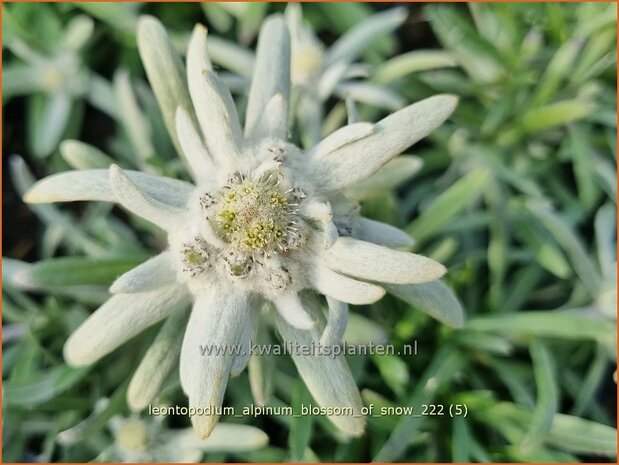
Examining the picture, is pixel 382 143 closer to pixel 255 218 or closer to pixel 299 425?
pixel 255 218

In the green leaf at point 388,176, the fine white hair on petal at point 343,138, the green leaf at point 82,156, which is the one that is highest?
the green leaf at point 82,156

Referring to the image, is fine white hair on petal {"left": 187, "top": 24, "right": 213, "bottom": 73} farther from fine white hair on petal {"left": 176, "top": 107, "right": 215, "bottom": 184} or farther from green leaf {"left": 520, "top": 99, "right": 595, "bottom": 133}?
green leaf {"left": 520, "top": 99, "right": 595, "bottom": 133}

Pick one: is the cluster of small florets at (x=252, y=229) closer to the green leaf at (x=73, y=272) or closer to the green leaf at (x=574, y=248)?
the green leaf at (x=73, y=272)

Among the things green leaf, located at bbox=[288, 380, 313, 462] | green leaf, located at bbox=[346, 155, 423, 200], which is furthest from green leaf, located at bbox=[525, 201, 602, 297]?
green leaf, located at bbox=[288, 380, 313, 462]

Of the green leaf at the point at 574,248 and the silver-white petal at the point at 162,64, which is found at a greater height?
the silver-white petal at the point at 162,64

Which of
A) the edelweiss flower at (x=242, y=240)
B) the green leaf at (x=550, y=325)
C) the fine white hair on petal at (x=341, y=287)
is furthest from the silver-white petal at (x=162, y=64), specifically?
the green leaf at (x=550, y=325)

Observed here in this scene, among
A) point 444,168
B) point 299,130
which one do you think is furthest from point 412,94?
point 299,130
